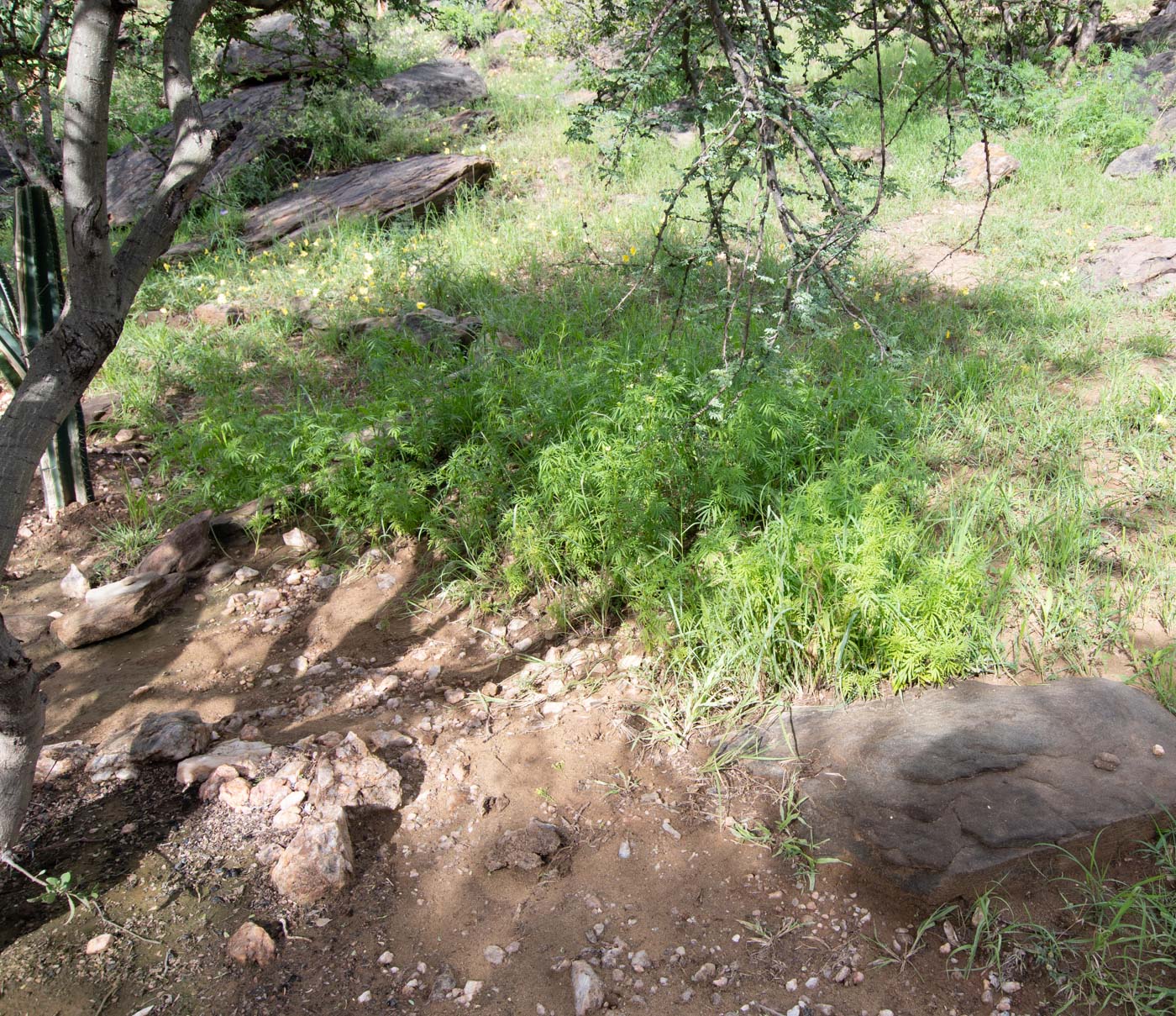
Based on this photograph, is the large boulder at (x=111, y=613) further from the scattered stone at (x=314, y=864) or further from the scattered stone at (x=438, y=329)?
the scattered stone at (x=438, y=329)

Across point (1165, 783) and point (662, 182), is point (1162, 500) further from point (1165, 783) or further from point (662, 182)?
point (662, 182)

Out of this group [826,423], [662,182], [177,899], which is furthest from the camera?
[662,182]

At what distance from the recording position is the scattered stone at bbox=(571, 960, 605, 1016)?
1965mm

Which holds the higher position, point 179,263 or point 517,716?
point 179,263

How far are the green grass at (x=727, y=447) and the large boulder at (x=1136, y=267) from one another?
154mm

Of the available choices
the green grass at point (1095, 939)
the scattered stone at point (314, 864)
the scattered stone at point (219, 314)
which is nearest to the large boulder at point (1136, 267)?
the green grass at point (1095, 939)

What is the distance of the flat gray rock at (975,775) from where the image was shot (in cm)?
219

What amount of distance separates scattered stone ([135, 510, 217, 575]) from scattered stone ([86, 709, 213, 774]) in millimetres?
1176

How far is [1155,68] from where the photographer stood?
31.4ft

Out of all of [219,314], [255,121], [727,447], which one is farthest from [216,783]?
[255,121]

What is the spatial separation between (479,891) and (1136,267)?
19.4 feet

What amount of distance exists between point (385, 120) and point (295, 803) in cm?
941

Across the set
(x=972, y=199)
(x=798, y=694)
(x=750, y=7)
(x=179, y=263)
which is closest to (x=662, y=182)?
(x=972, y=199)

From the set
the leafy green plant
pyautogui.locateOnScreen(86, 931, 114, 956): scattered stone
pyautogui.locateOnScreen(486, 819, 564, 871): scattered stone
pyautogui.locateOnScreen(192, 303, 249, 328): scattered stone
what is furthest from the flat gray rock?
the leafy green plant
